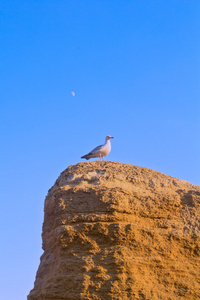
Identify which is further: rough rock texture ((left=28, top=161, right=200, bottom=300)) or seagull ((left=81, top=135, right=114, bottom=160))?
seagull ((left=81, top=135, right=114, bottom=160))

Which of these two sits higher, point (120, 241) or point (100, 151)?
point (100, 151)

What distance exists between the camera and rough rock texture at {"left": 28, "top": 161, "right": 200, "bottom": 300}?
23.2 ft

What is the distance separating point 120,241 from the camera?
7359mm

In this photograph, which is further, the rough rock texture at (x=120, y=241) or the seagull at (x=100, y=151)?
the seagull at (x=100, y=151)

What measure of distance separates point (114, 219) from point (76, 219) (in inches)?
29.6

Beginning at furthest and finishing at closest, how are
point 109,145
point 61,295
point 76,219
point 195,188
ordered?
point 109,145 → point 195,188 → point 76,219 → point 61,295

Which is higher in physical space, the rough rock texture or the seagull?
the seagull

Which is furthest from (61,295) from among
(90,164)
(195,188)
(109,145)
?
(109,145)

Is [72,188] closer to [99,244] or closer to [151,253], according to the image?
[99,244]

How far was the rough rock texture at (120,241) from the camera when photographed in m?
7.08

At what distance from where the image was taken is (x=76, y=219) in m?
7.62

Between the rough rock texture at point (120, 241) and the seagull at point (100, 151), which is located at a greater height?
the seagull at point (100, 151)

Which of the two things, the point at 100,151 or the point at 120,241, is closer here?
the point at 120,241

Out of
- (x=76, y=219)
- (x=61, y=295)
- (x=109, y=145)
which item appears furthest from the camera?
(x=109, y=145)
